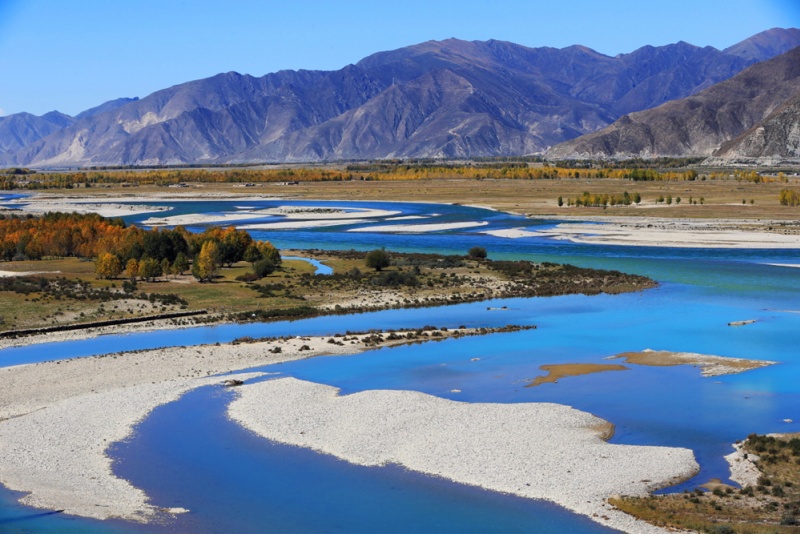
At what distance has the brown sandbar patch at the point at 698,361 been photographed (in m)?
34.9

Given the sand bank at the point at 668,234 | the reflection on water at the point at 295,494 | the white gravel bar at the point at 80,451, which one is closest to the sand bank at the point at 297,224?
the sand bank at the point at 668,234

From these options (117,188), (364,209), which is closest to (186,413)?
(364,209)

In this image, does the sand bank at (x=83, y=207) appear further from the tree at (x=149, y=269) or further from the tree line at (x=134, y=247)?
the tree at (x=149, y=269)

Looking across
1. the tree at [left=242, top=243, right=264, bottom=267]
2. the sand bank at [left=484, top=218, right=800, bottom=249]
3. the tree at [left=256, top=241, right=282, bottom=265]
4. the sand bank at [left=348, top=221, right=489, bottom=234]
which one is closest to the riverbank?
the tree at [left=256, top=241, right=282, bottom=265]

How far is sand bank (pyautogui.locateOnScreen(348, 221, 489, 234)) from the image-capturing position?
94.5 meters

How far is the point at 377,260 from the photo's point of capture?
62531 millimetres

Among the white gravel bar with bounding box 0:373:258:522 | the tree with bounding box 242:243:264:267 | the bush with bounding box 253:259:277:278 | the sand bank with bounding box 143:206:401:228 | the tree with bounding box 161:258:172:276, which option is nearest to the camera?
the white gravel bar with bounding box 0:373:258:522

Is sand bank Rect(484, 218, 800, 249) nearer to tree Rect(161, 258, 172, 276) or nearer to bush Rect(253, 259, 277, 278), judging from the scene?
bush Rect(253, 259, 277, 278)

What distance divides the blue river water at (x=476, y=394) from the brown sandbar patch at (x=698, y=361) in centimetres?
73

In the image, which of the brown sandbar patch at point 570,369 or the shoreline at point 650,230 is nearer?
the brown sandbar patch at point 570,369

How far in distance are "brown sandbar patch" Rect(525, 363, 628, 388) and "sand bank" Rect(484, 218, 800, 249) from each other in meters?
42.9

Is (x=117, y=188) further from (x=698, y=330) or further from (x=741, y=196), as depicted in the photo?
(x=698, y=330)

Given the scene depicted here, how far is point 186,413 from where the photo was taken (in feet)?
98.9

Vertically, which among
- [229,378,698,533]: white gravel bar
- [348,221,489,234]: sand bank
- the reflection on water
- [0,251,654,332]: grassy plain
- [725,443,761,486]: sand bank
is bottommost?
the reflection on water
